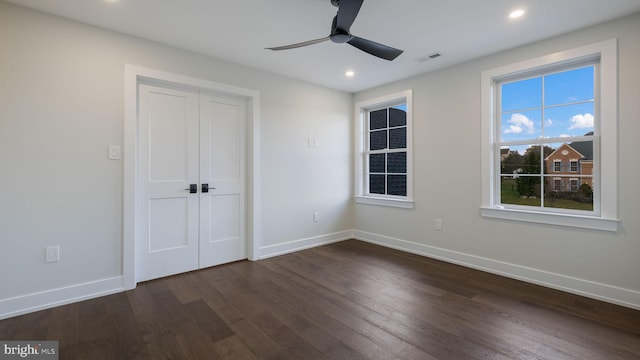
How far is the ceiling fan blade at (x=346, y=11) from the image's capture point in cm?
184

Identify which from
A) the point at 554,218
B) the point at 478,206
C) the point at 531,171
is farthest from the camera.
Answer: the point at 478,206

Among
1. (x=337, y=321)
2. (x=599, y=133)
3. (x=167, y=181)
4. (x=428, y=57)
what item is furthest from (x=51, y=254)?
(x=599, y=133)

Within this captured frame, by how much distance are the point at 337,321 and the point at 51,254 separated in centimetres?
254

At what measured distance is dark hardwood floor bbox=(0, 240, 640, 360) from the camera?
187 centimetres

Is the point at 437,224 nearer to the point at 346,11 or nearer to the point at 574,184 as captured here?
the point at 574,184

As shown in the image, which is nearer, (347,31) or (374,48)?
(347,31)

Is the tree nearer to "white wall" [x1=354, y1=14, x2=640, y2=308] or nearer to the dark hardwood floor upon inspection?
"white wall" [x1=354, y1=14, x2=640, y2=308]

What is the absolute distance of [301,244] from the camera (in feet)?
13.9

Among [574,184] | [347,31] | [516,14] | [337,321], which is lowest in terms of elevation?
[337,321]

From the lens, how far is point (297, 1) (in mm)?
2254

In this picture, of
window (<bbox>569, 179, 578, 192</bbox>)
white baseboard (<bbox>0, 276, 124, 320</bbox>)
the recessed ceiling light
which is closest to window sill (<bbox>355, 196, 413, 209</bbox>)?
window (<bbox>569, 179, 578, 192</bbox>)

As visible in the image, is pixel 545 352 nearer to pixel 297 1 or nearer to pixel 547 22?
pixel 547 22

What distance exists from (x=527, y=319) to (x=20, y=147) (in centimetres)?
435

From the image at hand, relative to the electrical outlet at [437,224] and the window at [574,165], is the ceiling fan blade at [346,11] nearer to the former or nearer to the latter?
the window at [574,165]
